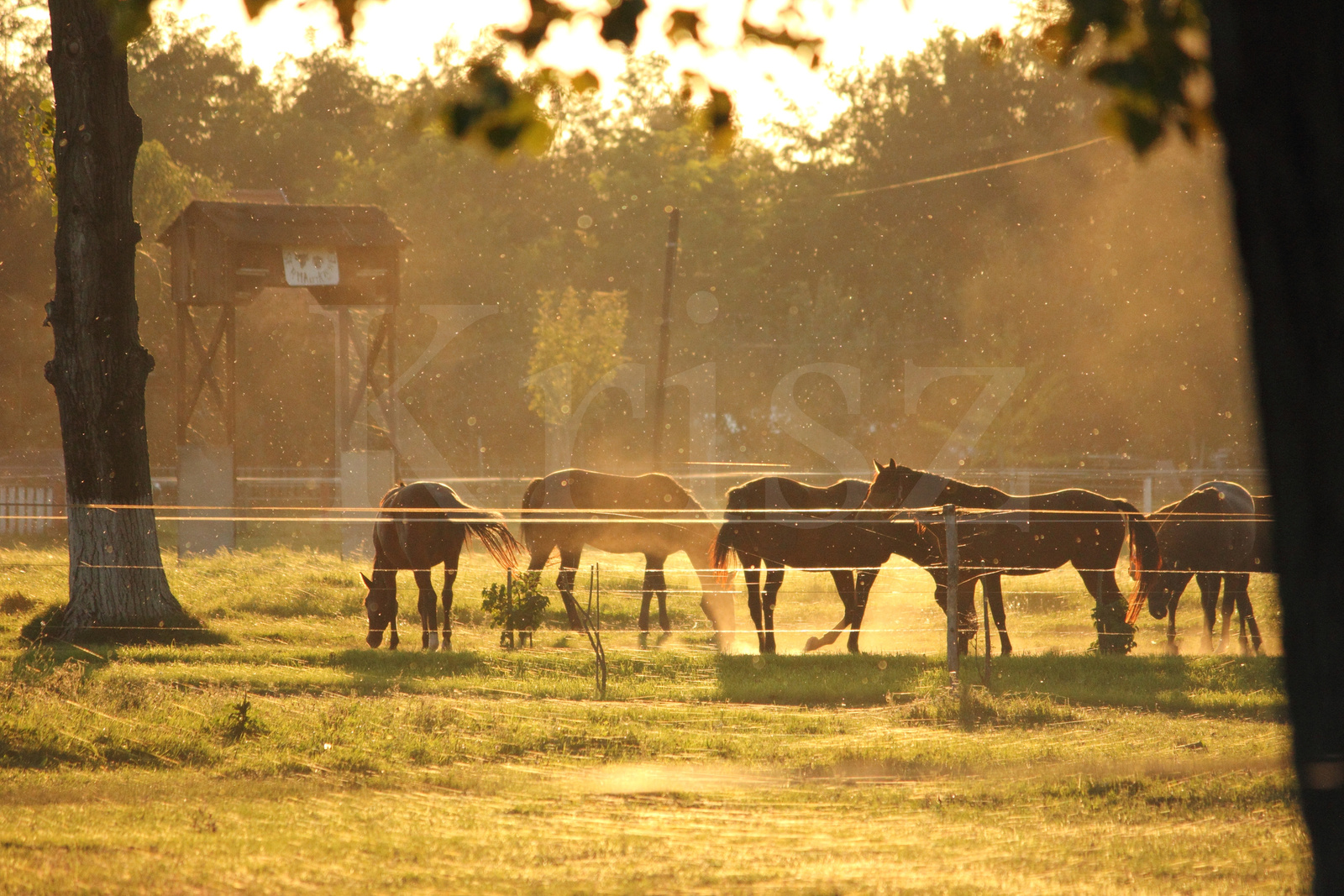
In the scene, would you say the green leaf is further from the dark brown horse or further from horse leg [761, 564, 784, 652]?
horse leg [761, 564, 784, 652]

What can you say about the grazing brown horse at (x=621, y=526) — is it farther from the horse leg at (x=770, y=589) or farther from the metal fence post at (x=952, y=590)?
the metal fence post at (x=952, y=590)

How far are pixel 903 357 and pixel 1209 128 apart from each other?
49.5 metres

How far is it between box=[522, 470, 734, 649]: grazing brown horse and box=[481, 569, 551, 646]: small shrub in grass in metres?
2.49

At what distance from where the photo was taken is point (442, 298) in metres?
57.3

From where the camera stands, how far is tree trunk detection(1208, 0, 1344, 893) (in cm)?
322

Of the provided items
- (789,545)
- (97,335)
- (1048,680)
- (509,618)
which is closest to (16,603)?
(97,335)

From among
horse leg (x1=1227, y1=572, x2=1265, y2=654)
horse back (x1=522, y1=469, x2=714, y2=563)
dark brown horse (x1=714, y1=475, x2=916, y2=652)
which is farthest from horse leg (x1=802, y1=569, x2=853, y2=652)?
horse leg (x1=1227, y1=572, x2=1265, y2=654)

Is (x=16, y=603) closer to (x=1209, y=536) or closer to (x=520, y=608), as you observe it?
(x=520, y=608)

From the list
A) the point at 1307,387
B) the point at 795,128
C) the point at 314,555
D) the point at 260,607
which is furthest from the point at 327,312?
the point at 1307,387

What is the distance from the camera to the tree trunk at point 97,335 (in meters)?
11.8

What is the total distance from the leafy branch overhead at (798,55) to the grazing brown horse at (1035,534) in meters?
8.37

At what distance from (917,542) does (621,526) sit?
15.2 ft

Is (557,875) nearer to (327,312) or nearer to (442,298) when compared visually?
(327,312)

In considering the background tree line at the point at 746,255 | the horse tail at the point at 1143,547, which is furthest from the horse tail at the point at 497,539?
the background tree line at the point at 746,255
